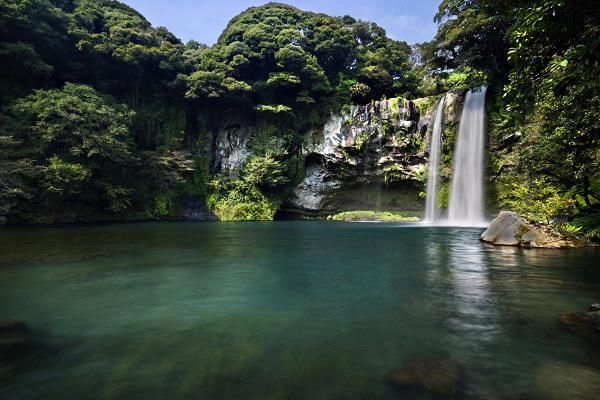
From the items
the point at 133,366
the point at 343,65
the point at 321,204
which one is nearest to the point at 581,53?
the point at 133,366

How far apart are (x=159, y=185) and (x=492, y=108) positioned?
79.9 feet

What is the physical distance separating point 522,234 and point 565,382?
9359mm

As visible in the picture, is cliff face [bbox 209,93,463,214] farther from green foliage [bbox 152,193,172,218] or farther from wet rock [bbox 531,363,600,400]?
wet rock [bbox 531,363,600,400]

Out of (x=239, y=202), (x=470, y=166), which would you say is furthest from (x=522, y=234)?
(x=239, y=202)

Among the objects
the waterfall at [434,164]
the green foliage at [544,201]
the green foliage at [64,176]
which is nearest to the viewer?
the green foliage at [544,201]

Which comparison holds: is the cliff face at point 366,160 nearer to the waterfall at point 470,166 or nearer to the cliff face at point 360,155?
the cliff face at point 360,155

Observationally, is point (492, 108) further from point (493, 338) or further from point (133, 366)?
point (133, 366)

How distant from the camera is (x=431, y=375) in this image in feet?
9.27

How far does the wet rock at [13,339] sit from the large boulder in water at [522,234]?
11.7 meters

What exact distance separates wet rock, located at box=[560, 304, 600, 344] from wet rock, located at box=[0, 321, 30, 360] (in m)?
5.65

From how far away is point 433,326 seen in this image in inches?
156

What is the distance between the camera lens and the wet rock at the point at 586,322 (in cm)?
359

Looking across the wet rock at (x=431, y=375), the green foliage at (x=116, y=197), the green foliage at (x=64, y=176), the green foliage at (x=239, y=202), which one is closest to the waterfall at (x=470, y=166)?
the green foliage at (x=239, y=202)

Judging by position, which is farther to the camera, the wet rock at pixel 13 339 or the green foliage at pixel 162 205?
the green foliage at pixel 162 205
